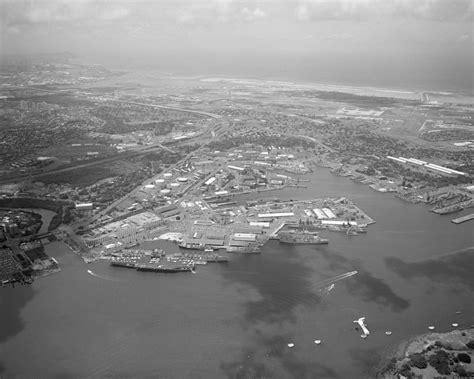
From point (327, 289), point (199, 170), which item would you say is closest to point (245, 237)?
point (327, 289)

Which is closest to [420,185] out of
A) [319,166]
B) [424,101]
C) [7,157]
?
[319,166]

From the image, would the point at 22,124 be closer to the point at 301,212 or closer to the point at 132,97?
the point at 132,97

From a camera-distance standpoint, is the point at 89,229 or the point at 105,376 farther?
the point at 89,229

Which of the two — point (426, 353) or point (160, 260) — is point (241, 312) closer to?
point (160, 260)

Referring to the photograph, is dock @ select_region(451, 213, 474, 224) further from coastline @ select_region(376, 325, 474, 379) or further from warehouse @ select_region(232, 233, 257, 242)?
warehouse @ select_region(232, 233, 257, 242)

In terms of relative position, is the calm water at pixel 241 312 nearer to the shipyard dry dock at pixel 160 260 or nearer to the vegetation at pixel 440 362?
the shipyard dry dock at pixel 160 260
